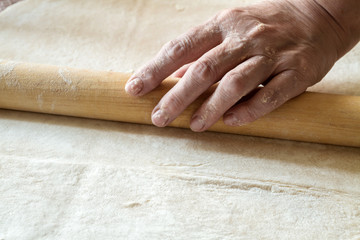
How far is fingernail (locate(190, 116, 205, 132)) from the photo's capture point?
1253 millimetres

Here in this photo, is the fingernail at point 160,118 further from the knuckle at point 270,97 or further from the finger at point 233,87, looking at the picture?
the knuckle at point 270,97

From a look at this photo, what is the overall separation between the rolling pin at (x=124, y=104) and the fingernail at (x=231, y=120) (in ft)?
0.15

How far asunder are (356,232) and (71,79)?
1241mm

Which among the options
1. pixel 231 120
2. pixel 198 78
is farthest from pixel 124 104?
pixel 231 120

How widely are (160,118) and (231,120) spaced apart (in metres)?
0.29

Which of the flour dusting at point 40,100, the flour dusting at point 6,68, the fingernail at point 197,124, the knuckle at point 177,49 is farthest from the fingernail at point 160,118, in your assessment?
the flour dusting at point 6,68

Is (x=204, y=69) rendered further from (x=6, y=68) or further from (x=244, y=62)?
(x=6, y=68)

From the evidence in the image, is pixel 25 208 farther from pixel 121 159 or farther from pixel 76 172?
pixel 121 159

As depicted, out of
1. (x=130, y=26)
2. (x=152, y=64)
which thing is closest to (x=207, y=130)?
(x=152, y=64)

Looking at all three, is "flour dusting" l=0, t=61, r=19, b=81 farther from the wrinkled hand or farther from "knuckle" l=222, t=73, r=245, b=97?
"knuckle" l=222, t=73, r=245, b=97

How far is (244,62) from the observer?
1.23 meters

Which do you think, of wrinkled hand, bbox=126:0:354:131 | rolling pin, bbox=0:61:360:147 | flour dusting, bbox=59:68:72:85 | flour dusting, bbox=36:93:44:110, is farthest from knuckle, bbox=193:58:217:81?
flour dusting, bbox=36:93:44:110

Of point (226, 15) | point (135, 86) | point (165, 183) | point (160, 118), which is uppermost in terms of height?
point (226, 15)

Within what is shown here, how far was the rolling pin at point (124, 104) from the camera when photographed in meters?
1.26
